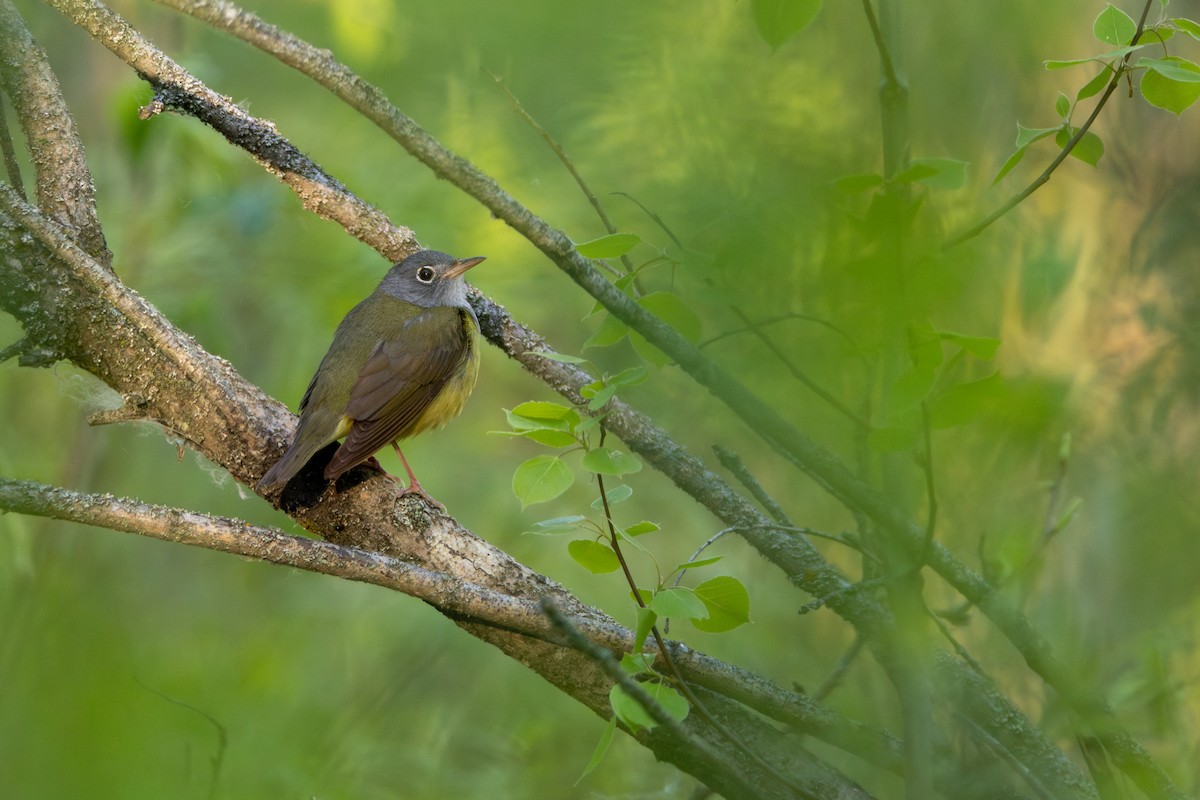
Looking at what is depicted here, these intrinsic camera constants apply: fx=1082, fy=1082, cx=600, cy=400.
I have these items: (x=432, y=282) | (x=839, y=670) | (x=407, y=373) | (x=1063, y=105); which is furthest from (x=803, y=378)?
(x=432, y=282)

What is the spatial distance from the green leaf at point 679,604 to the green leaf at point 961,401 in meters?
0.88

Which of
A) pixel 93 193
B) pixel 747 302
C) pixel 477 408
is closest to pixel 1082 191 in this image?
pixel 93 193

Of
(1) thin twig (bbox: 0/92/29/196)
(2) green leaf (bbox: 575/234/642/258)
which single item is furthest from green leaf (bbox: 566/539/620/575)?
(1) thin twig (bbox: 0/92/29/196)

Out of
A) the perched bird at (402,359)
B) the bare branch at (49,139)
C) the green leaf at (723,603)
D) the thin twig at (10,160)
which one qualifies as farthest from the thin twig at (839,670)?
the thin twig at (10,160)

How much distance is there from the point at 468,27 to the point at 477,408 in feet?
26.2

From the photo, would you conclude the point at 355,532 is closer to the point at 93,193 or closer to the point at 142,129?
the point at 93,193

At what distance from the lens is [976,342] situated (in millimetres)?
1119

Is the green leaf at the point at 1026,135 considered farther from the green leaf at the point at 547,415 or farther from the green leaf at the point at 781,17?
the green leaf at the point at 547,415

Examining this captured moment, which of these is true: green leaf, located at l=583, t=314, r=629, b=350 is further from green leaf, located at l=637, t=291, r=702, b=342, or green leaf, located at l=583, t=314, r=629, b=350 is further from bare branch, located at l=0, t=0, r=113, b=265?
bare branch, located at l=0, t=0, r=113, b=265

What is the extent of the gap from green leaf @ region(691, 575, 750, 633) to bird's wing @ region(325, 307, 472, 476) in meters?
2.34

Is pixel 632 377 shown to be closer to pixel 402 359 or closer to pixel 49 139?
pixel 49 139

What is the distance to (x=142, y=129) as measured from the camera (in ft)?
15.2

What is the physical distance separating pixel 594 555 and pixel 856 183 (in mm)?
1415

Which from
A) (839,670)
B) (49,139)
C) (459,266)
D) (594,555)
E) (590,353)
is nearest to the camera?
(594,555)
